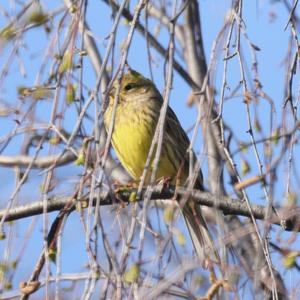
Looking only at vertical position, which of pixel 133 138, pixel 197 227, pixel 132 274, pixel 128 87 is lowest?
pixel 197 227

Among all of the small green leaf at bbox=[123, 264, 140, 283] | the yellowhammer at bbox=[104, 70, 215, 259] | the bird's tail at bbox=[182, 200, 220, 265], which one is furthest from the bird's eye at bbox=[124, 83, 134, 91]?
the small green leaf at bbox=[123, 264, 140, 283]

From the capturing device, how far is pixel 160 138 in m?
3.14

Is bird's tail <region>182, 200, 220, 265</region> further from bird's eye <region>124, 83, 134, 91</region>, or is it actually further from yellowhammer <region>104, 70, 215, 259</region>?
bird's eye <region>124, 83, 134, 91</region>

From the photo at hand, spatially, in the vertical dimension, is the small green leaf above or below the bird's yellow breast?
below

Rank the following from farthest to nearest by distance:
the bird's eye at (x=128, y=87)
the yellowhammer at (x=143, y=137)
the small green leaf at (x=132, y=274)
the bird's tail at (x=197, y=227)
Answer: the bird's eye at (x=128, y=87) → the yellowhammer at (x=143, y=137) → the bird's tail at (x=197, y=227) → the small green leaf at (x=132, y=274)

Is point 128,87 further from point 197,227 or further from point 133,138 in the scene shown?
point 197,227

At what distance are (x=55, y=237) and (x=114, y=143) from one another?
2.56m

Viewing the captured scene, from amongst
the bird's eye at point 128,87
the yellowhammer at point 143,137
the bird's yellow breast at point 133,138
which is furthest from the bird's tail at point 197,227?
the bird's eye at point 128,87

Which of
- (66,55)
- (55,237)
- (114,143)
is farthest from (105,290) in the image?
→ (114,143)

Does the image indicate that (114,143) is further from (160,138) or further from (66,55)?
(160,138)

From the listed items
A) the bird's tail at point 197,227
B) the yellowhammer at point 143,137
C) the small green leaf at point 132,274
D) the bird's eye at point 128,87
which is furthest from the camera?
the bird's eye at point 128,87

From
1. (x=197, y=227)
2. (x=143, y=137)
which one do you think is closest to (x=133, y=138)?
(x=143, y=137)

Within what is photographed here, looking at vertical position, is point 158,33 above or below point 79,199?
above

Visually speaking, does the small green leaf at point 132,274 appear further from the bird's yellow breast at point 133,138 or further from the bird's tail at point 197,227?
the bird's yellow breast at point 133,138
